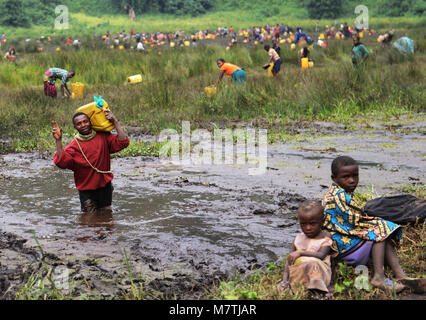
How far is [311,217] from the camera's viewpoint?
4078 mm

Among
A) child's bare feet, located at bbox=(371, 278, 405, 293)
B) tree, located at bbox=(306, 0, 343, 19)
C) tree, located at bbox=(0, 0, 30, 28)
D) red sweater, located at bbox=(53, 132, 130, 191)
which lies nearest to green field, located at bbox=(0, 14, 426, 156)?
red sweater, located at bbox=(53, 132, 130, 191)

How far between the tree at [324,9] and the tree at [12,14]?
27.9 meters

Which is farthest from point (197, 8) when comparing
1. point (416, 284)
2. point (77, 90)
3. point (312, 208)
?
point (416, 284)

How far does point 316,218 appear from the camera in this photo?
4.09 meters

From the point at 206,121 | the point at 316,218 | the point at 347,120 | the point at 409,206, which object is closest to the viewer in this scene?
the point at 316,218

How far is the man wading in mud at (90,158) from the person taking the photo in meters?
5.89

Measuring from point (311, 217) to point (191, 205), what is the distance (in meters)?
2.72

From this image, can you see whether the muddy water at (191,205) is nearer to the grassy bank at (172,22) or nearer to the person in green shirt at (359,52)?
the person in green shirt at (359,52)

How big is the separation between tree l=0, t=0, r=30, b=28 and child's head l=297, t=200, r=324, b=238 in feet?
187

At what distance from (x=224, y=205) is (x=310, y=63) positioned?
47.2 ft

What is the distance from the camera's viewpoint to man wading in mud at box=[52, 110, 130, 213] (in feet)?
19.3

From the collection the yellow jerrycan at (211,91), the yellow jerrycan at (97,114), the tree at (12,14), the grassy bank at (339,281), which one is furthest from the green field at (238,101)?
the tree at (12,14)

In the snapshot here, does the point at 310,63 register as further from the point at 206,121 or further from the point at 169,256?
the point at 169,256
